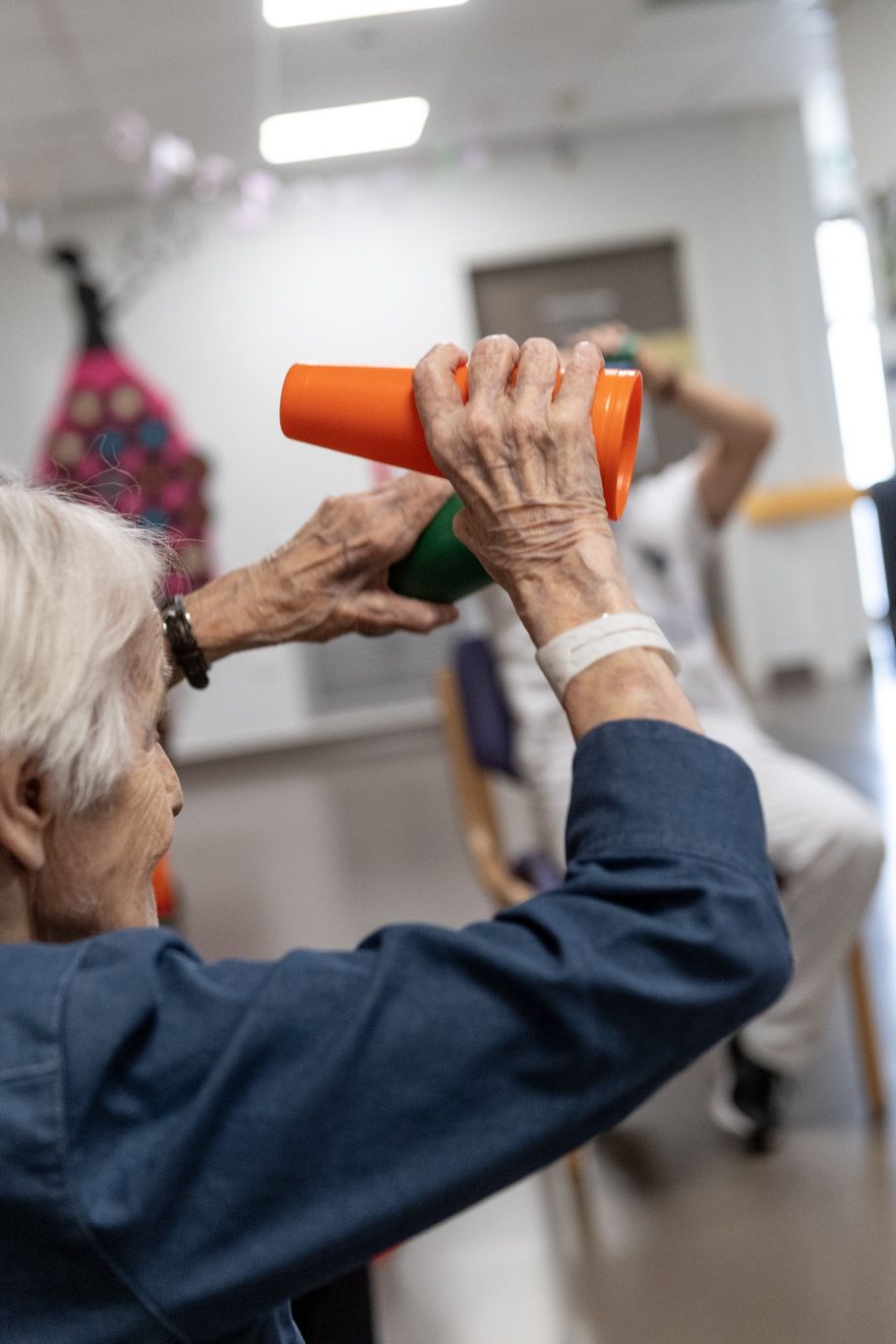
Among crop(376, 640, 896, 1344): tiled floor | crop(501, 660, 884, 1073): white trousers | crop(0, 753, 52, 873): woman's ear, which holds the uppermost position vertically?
crop(0, 753, 52, 873): woman's ear

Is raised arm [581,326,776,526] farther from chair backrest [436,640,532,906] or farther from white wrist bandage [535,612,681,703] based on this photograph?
white wrist bandage [535,612,681,703]

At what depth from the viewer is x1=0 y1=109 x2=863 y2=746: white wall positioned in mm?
7211

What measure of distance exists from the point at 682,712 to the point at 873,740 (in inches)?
191

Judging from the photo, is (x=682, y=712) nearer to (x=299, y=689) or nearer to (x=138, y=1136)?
(x=138, y=1136)

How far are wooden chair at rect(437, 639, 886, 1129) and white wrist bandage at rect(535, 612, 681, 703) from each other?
67.5 inches

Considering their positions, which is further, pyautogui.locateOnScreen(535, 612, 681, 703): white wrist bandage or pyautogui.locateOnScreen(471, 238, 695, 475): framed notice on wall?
pyautogui.locateOnScreen(471, 238, 695, 475): framed notice on wall

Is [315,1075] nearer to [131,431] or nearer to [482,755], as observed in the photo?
[482,755]

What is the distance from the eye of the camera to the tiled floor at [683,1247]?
1774 mm

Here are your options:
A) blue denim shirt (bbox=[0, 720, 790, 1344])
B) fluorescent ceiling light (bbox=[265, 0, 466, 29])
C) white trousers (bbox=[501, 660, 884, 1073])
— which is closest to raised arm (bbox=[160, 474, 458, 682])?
blue denim shirt (bbox=[0, 720, 790, 1344])

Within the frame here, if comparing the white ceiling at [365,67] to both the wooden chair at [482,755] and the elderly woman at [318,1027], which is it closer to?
the wooden chair at [482,755]

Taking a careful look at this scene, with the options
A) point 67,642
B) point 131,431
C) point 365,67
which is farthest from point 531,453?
point 365,67

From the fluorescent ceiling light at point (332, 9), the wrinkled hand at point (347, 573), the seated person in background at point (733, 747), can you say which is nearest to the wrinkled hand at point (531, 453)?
the wrinkled hand at point (347, 573)

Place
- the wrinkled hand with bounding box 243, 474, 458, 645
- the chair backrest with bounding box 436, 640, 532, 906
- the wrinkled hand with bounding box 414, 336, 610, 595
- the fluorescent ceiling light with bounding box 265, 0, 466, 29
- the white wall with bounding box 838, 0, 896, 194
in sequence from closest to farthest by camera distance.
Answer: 1. the wrinkled hand with bounding box 414, 336, 610, 595
2. the wrinkled hand with bounding box 243, 474, 458, 645
3. the chair backrest with bounding box 436, 640, 532, 906
4. the white wall with bounding box 838, 0, 896, 194
5. the fluorescent ceiling light with bounding box 265, 0, 466, 29

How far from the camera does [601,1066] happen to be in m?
0.61
